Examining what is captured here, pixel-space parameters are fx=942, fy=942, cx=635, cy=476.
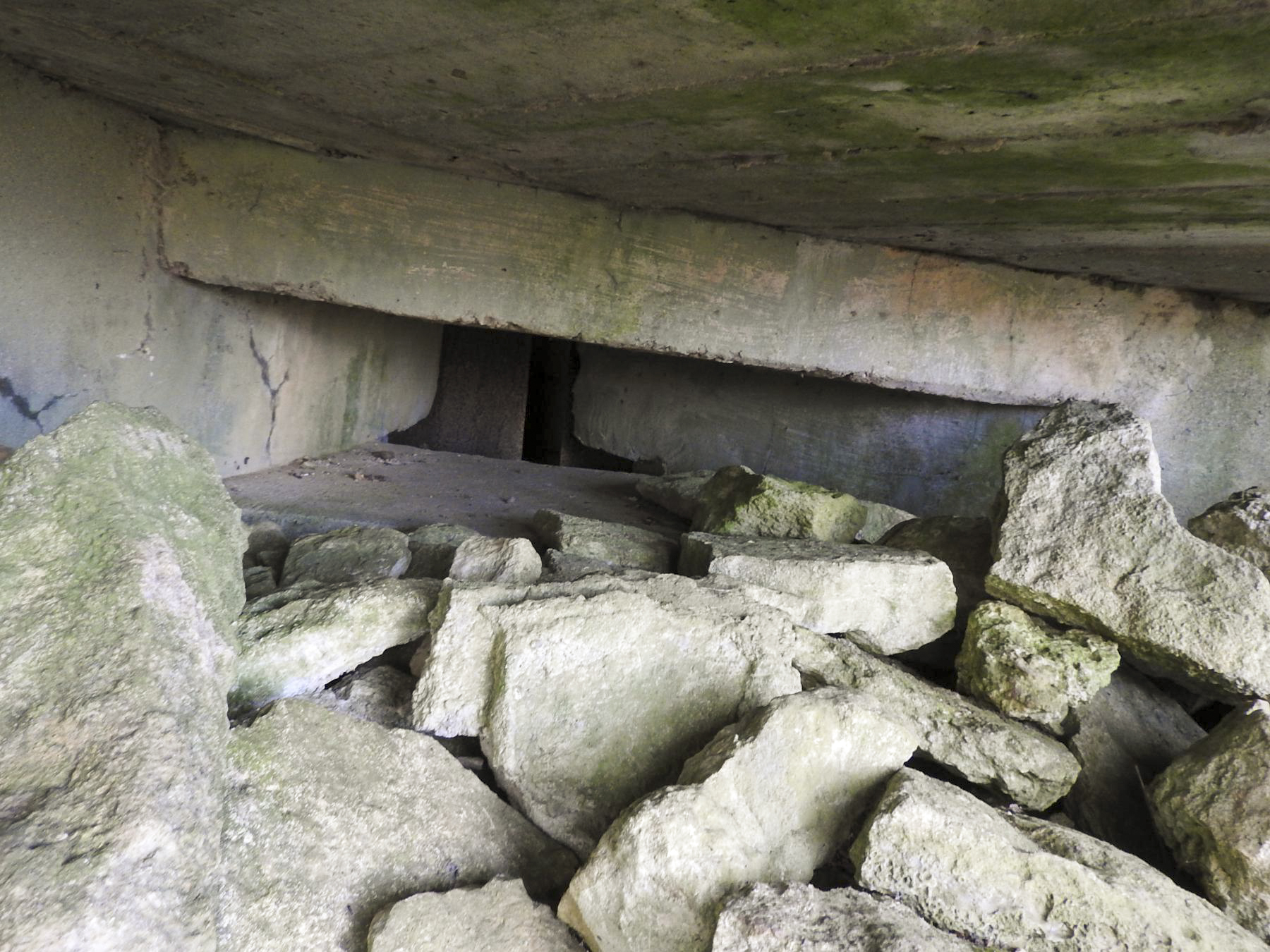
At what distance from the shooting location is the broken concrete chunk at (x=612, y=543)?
9.32ft

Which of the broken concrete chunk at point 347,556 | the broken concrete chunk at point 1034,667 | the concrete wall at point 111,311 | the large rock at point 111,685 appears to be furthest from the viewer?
the concrete wall at point 111,311

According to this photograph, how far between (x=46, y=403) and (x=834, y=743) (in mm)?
2619

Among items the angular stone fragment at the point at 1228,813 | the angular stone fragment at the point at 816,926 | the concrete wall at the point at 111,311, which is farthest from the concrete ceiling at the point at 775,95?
the angular stone fragment at the point at 816,926

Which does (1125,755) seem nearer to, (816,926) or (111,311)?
(816,926)

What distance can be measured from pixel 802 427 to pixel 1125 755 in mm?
2714

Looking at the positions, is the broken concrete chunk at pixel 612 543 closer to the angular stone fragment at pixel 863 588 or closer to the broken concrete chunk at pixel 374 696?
the angular stone fragment at pixel 863 588

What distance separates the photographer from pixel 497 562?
228cm

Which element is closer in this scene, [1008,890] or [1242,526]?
[1008,890]

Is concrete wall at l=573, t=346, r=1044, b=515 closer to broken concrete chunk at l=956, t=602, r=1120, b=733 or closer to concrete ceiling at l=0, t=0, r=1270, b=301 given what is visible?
concrete ceiling at l=0, t=0, r=1270, b=301

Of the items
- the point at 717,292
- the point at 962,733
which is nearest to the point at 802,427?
the point at 717,292

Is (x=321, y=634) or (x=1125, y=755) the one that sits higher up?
(x=321, y=634)

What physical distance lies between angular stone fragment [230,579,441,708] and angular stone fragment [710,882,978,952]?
0.99 meters

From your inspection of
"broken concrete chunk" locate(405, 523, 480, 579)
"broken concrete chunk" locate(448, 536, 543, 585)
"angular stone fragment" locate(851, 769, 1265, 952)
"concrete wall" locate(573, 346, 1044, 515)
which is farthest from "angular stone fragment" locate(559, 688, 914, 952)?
"concrete wall" locate(573, 346, 1044, 515)

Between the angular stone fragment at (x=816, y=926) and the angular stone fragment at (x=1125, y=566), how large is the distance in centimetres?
114
